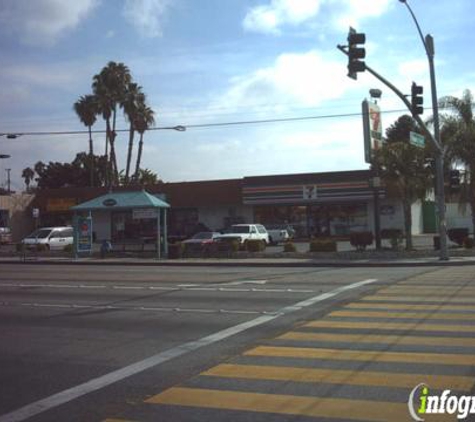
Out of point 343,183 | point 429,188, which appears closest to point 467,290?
point 429,188

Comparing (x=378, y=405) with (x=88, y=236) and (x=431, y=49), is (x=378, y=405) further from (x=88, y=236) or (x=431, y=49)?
(x=88, y=236)

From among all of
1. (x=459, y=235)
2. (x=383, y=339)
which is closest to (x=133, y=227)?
(x=459, y=235)

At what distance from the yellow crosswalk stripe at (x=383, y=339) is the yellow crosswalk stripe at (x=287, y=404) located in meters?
2.95

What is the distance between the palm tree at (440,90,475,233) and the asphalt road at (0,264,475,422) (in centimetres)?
1595

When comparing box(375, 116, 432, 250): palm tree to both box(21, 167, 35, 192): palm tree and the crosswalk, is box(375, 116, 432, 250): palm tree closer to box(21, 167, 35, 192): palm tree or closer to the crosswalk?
the crosswalk

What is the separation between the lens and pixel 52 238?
4309 cm

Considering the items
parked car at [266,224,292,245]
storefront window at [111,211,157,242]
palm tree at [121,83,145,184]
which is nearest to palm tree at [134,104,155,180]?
palm tree at [121,83,145,184]

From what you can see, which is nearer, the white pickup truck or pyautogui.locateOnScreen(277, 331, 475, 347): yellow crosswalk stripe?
pyautogui.locateOnScreen(277, 331, 475, 347): yellow crosswalk stripe

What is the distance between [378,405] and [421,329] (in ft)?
13.6

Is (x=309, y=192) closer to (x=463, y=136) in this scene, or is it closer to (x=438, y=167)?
(x=463, y=136)

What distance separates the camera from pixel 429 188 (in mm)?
30875

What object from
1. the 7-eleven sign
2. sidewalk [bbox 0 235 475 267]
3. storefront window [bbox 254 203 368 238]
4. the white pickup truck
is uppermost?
the 7-eleven sign

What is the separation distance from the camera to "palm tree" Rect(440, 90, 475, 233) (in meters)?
30.8

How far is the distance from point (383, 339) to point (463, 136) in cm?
2376
